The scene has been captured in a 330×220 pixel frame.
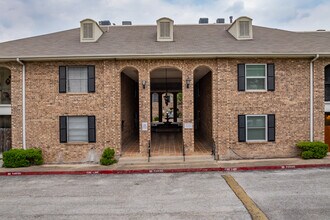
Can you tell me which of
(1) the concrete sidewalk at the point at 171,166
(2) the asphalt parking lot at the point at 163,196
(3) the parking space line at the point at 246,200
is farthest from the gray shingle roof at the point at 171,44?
(3) the parking space line at the point at 246,200

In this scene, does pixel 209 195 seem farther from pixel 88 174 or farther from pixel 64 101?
pixel 64 101

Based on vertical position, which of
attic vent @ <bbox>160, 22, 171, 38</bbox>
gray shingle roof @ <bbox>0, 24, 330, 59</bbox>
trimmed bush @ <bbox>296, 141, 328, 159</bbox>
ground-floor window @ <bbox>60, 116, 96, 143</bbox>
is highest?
attic vent @ <bbox>160, 22, 171, 38</bbox>

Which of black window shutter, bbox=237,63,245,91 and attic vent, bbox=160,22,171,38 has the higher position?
attic vent, bbox=160,22,171,38

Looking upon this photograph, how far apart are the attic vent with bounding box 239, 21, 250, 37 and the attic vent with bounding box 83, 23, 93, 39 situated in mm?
8649

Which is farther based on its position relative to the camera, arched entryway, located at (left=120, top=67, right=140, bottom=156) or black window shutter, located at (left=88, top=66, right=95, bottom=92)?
arched entryway, located at (left=120, top=67, right=140, bottom=156)

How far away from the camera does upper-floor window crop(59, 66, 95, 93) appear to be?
12.3 meters

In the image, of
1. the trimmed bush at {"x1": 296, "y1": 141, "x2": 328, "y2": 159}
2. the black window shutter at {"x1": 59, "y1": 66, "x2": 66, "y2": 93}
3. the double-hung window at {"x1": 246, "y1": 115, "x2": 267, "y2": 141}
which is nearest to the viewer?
the trimmed bush at {"x1": 296, "y1": 141, "x2": 328, "y2": 159}

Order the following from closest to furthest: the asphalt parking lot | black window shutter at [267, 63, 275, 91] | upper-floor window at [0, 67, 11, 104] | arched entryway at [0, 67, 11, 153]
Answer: the asphalt parking lot, black window shutter at [267, 63, 275, 91], arched entryway at [0, 67, 11, 153], upper-floor window at [0, 67, 11, 104]

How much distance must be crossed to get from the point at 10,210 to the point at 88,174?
3902 mm

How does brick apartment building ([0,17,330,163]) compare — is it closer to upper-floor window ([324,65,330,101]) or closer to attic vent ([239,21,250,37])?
upper-floor window ([324,65,330,101])

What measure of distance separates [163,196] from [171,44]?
8.54m

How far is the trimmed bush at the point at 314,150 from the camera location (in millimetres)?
11993

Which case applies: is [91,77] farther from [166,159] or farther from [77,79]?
[166,159]

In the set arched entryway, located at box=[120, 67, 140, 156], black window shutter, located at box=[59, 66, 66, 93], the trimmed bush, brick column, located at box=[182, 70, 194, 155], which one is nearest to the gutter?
black window shutter, located at box=[59, 66, 66, 93]
